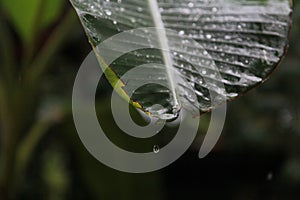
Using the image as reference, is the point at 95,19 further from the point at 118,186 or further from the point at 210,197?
the point at 210,197

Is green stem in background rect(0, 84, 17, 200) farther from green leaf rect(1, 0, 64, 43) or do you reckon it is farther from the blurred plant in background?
green leaf rect(1, 0, 64, 43)

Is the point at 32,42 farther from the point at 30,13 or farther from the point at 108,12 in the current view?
the point at 108,12

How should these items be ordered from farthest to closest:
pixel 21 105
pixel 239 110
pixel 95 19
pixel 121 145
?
pixel 239 110, pixel 121 145, pixel 21 105, pixel 95 19

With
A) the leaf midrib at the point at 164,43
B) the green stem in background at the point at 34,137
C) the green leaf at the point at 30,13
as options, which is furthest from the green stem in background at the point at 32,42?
the leaf midrib at the point at 164,43

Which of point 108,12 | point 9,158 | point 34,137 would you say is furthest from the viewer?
point 34,137

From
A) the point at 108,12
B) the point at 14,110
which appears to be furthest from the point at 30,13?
the point at 108,12

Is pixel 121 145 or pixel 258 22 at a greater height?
pixel 258 22

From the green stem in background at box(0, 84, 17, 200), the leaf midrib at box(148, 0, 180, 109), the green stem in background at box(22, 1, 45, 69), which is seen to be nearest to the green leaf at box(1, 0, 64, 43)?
the green stem in background at box(22, 1, 45, 69)

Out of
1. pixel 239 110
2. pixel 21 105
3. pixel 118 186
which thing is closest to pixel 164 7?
pixel 21 105
